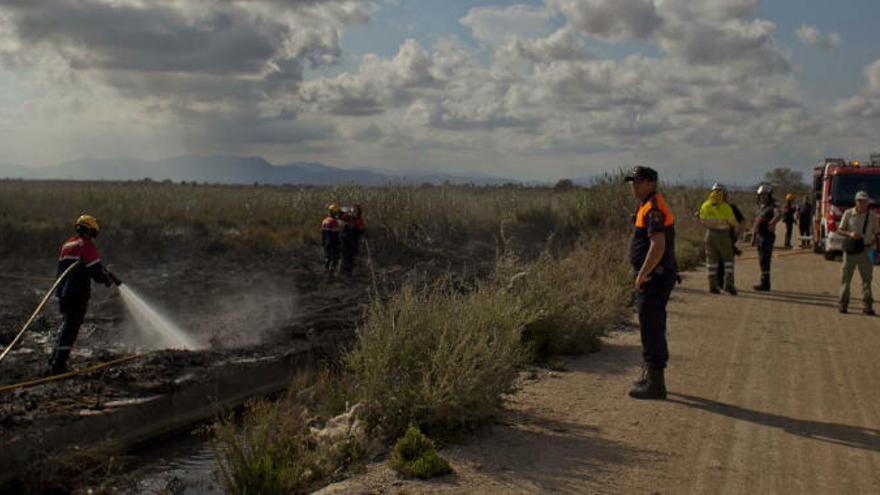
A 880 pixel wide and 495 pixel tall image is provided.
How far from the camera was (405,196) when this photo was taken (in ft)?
96.0

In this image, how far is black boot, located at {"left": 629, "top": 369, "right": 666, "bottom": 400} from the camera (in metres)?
7.88

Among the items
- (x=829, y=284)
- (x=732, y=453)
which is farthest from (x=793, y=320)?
(x=732, y=453)

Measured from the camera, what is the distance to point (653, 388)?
7.92m

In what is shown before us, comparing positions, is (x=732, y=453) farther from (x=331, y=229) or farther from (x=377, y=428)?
(x=331, y=229)

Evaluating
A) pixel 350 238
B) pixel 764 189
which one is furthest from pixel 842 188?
pixel 350 238

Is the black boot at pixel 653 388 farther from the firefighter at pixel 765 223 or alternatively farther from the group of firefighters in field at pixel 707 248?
the firefighter at pixel 765 223

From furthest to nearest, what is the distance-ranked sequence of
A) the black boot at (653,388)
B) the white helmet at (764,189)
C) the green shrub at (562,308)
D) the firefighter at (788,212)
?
1. the firefighter at (788,212)
2. the white helmet at (764,189)
3. the green shrub at (562,308)
4. the black boot at (653,388)

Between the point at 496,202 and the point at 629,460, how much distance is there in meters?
25.6

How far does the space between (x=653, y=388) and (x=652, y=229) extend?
5.10ft

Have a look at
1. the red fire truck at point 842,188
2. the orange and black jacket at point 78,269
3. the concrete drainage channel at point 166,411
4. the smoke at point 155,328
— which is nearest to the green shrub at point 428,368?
the concrete drainage channel at point 166,411

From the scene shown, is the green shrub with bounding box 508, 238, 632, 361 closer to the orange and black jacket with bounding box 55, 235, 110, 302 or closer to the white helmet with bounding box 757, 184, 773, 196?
the white helmet with bounding box 757, 184, 773, 196

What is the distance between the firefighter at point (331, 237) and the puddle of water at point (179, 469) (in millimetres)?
12100

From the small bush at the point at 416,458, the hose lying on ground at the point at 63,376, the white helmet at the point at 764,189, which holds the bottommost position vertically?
the hose lying on ground at the point at 63,376

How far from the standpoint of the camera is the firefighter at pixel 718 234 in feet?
47.6
